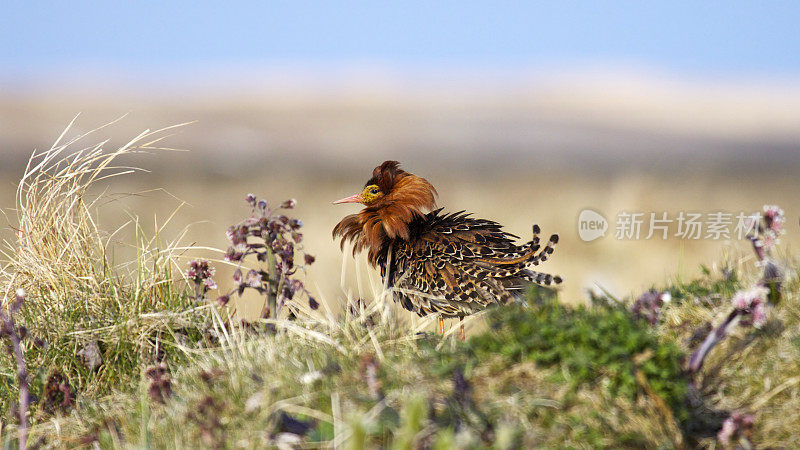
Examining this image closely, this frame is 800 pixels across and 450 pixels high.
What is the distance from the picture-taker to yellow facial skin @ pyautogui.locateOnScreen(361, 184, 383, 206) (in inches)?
184

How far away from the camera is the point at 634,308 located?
10.6ft

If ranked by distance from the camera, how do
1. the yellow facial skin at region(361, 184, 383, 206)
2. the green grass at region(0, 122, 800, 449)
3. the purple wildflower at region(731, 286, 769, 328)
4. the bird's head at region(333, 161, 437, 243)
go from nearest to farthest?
1. the green grass at region(0, 122, 800, 449)
2. the purple wildflower at region(731, 286, 769, 328)
3. the bird's head at region(333, 161, 437, 243)
4. the yellow facial skin at region(361, 184, 383, 206)

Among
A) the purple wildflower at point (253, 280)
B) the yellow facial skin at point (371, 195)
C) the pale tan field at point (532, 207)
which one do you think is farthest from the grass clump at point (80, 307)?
the pale tan field at point (532, 207)

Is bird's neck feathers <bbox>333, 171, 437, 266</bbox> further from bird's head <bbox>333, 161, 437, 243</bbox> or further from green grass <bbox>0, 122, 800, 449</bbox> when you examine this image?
green grass <bbox>0, 122, 800, 449</bbox>

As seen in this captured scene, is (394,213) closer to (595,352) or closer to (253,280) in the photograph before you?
(253,280)

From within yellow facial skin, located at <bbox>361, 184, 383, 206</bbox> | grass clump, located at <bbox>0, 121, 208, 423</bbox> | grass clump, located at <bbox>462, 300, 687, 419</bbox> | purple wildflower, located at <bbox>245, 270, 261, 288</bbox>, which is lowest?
grass clump, located at <bbox>0, 121, 208, 423</bbox>

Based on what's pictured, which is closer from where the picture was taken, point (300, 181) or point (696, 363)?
point (696, 363)

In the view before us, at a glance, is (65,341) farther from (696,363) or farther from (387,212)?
(696,363)

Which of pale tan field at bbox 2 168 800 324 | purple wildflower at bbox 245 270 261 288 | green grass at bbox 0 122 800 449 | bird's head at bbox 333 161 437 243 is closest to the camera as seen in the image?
green grass at bbox 0 122 800 449

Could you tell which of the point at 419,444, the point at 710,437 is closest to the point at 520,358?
the point at 419,444

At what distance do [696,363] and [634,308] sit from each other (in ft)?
1.53

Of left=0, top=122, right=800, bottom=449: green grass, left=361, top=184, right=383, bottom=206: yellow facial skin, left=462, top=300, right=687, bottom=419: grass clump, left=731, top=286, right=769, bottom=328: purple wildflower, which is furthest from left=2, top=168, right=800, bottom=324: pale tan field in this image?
left=462, top=300, right=687, bottom=419: grass clump

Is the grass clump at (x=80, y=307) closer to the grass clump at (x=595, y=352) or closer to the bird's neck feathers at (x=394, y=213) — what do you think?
the bird's neck feathers at (x=394, y=213)

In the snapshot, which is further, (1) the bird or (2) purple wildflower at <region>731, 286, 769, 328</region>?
(1) the bird
